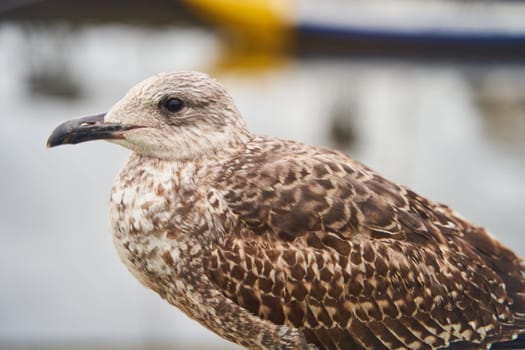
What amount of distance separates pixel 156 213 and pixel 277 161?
506mm

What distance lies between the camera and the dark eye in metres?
2.90

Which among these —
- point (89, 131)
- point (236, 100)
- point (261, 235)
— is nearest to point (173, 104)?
point (89, 131)

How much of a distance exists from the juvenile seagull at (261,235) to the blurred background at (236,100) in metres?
3.59

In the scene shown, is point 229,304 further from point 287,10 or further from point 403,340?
point 287,10

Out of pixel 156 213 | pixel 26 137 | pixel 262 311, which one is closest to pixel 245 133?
pixel 156 213

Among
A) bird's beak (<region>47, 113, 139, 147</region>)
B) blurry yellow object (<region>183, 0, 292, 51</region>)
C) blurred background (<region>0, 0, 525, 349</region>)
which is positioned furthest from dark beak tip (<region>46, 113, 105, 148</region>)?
blurry yellow object (<region>183, 0, 292, 51</region>)

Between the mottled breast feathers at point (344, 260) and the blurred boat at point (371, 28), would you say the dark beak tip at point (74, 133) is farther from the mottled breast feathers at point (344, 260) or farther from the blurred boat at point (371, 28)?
the blurred boat at point (371, 28)

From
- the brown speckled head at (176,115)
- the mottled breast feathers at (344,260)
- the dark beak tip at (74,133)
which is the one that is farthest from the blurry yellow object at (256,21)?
the dark beak tip at (74,133)

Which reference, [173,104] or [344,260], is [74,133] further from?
[344,260]

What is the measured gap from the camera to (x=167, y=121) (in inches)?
114

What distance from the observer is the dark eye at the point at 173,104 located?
9.52 feet

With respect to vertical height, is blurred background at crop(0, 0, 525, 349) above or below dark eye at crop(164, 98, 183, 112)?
below

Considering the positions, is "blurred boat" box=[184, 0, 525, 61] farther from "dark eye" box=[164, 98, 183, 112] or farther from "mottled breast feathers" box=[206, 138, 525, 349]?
"dark eye" box=[164, 98, 183, 112]

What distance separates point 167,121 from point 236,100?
805cm
